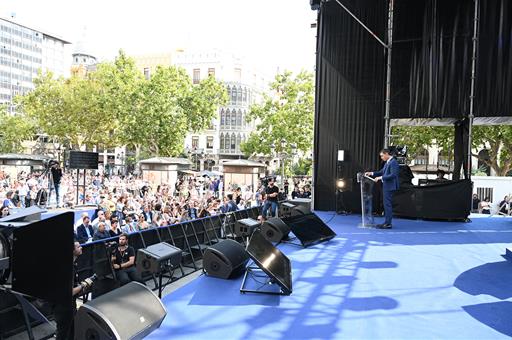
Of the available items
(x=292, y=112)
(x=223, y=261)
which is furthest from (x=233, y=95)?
(x=223, y=261)

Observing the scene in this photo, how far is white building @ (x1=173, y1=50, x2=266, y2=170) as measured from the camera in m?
61.5

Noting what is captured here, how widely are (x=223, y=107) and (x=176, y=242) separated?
5523 centimetres

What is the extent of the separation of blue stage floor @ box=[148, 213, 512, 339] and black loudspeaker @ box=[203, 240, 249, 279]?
156mm

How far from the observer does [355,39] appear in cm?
1293

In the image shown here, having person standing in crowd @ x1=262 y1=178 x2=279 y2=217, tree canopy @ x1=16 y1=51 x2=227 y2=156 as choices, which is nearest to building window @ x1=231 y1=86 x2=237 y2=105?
tree canopy @ x1=16 y1=51 x2=227 y2=156

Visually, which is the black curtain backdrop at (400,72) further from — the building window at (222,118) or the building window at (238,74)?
the building window at (222,118)

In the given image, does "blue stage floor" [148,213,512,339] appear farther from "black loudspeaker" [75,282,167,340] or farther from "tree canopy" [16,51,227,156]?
"tree canopy" [16,51,227,156]

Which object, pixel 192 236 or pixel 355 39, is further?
pixel 355 39

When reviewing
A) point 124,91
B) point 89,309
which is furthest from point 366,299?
point 124,91

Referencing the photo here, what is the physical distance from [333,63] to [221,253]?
9.33 m

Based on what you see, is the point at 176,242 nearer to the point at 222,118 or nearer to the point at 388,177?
the point at 388,177

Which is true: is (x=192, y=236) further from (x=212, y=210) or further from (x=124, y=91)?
(x=124, y=91)

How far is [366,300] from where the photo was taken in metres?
4.91

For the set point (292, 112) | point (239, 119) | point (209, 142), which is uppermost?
point (239, 119)
